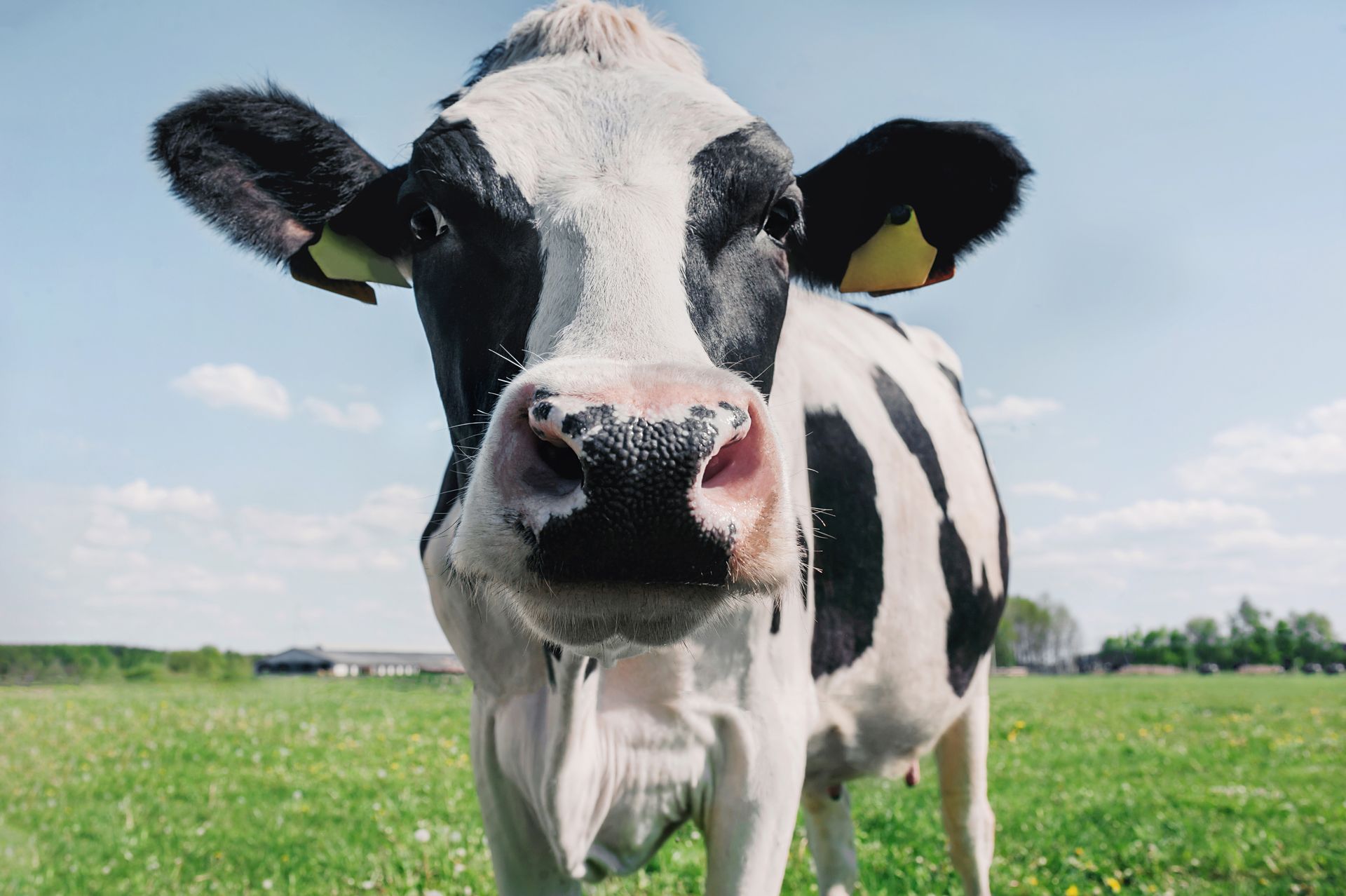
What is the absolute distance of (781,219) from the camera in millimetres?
2693

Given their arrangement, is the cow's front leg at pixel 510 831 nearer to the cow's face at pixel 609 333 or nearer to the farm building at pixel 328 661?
the cow's face at pixel 609 333

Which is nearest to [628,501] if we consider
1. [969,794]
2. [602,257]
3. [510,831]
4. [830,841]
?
[602,257]

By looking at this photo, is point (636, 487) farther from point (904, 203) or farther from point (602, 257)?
point (904, 203)

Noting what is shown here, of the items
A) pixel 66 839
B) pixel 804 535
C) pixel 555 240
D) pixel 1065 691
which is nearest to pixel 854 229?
pixel 804 535

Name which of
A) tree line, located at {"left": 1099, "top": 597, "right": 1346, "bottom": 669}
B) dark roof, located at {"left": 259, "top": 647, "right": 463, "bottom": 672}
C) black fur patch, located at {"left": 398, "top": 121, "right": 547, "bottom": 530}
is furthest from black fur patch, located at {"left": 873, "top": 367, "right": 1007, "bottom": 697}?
tree line, located at {"left": 1099, "top": 597, "right": 1346, "bottom": 669}

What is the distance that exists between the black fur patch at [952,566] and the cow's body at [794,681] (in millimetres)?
17

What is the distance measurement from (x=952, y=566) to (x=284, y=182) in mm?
3097

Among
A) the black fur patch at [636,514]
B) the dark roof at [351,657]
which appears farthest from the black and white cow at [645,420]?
the dark roof at [351,657]

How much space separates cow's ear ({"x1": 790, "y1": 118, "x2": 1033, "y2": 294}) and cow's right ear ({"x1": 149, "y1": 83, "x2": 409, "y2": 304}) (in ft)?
4.39

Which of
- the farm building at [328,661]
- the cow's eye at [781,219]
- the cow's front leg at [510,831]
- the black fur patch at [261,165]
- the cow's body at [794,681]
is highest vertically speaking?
the black fur patch at [261,165]

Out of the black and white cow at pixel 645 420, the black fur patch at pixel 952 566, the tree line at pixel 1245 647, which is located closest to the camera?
the black and white cow at pixel 645 420

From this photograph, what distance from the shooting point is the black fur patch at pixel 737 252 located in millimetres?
2312

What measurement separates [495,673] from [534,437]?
1519 millimetres

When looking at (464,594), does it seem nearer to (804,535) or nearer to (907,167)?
(804,535)
